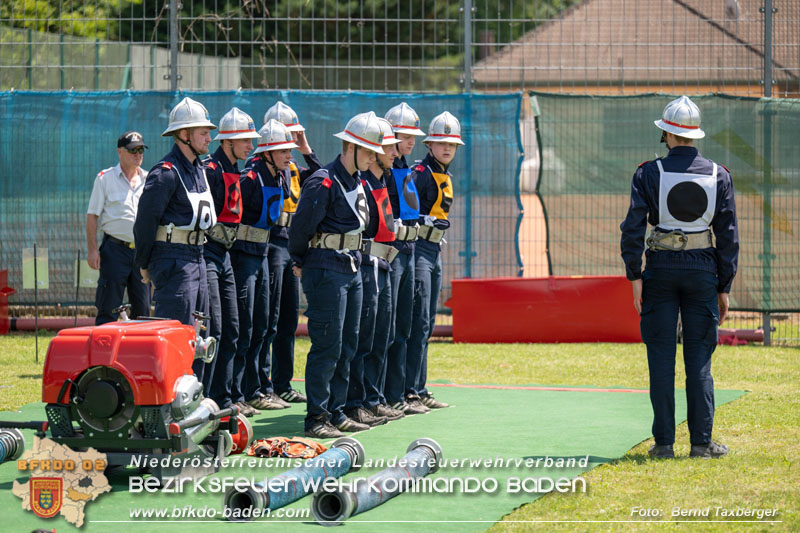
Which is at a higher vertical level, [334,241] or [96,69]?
[96,69]

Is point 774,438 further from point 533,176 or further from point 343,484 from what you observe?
point 533,176

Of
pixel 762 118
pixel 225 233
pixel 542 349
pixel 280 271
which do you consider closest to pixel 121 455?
pixel 225 233

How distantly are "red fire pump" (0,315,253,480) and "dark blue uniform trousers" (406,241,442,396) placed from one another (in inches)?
124

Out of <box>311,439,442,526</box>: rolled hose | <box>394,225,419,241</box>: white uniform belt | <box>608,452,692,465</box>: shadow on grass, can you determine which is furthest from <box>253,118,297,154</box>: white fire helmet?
<box>608,452,692,465</box>: shadow on grass

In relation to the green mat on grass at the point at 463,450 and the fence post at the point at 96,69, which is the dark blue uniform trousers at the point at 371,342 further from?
the fence post at the point at 96,69

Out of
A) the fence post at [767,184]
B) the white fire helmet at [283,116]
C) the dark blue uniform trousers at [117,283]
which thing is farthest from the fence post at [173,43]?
the fence post at [767,184]

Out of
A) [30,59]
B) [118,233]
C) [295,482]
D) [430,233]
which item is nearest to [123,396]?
[295,482]

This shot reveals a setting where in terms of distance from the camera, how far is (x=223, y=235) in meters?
8.62

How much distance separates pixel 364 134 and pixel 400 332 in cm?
184

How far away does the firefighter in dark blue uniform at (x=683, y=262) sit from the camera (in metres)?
7.42

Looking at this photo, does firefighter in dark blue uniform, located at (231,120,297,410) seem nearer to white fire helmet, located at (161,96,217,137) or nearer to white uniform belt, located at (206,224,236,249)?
white uniform belt, located at (206,224,236,249)

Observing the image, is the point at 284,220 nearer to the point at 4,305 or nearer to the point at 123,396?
the point at 123,396

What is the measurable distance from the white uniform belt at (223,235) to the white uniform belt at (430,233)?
1.58 meters

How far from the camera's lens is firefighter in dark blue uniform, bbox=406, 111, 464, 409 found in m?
9.45
